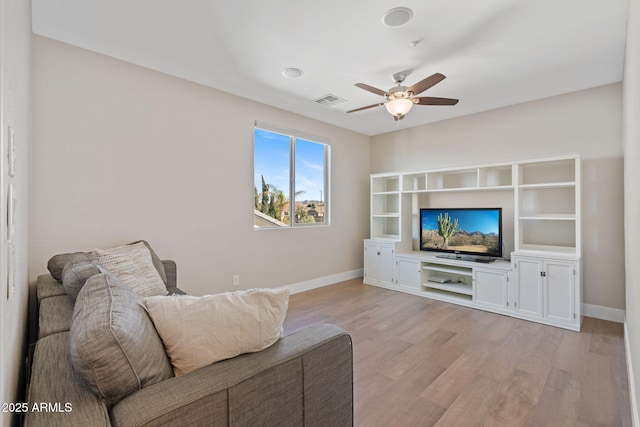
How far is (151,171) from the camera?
3.12m

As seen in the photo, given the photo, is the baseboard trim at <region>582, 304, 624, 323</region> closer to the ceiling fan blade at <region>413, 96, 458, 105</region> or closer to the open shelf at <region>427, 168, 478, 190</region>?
the open shelf at <region>427, 168, 478, 190</region>

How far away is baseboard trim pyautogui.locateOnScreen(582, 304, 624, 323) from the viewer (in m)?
3.34

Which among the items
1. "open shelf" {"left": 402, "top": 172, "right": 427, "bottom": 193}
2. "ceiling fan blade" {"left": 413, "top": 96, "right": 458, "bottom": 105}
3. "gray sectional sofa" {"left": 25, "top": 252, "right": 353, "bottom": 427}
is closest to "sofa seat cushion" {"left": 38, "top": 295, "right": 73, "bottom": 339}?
"gray sectional sofa" {"left": 25, "top": 252, "right": 353, "bottom": 427}

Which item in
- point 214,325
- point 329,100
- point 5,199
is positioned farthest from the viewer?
point 329,100

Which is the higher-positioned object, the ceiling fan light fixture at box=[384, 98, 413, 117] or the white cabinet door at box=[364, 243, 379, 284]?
the ceiling fan light fixture at box=[384, 98, 413, 117]

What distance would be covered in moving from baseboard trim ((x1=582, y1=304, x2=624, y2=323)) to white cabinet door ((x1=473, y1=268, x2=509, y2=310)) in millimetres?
877

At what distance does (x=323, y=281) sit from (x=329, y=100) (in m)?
2.74

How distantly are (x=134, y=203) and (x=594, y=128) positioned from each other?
16.8ft

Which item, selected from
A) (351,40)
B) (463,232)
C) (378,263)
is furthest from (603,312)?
(351,40)

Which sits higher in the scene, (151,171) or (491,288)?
(151,171)

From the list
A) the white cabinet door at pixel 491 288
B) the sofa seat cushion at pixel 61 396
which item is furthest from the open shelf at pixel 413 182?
the sofa seat cushion at pixel 61 396

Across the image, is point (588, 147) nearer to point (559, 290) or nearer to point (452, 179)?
point (452, 179)

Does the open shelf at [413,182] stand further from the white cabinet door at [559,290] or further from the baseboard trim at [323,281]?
the white cabinet door at [559,290]

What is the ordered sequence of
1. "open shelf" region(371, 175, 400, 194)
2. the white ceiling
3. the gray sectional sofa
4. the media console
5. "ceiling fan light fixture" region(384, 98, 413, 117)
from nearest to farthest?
the gray sectional sofa, the white ceiling, "ceiling fan light fixture" region(384, 98, 413, 117), the media console, "open shelf" region(371, 175, 400, 194)
